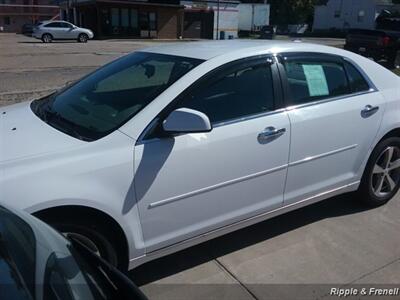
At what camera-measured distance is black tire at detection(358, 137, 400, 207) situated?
4.26 metres

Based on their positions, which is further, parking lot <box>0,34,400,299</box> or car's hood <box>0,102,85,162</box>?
parking lot <box>0,34,400,299</box>

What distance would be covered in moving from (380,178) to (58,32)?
36.9 meters

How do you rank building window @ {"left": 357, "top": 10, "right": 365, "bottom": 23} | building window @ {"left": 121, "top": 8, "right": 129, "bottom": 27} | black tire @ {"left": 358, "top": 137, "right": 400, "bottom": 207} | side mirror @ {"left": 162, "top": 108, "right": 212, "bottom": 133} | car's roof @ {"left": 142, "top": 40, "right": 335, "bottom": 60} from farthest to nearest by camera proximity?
building window @ {"left": 357, "top": 10, "right": 365, "bottom": 23} → building window @ {"left": 121, "top": 8, "right": 129, "bottom": 27} → black tire @ {"left": 358, "top": 137, "right": 400, "bottom": 207} → car's roof @ {"left": 142, "top": 40, "right": 335, "bottom": 60} → side mirror @ {"left": 162, "top": 108, "right": 212, "bottom": 133}

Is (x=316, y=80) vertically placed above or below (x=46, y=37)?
above

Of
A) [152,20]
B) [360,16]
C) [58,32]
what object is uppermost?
[360,16]

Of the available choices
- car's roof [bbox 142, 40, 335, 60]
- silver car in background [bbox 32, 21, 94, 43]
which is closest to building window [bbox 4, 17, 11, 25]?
silver car in background [bbox 32, 21, 94, 43]

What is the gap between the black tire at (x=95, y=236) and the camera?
266 centimetres

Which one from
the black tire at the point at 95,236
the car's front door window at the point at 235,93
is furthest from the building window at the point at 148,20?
the black tire at the point at 95,236

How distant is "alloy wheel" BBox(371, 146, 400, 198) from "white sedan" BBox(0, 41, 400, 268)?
0.05m

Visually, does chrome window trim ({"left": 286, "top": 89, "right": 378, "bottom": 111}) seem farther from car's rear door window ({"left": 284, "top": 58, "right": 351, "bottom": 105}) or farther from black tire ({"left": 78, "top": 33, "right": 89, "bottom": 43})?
black tire ({"left": 78, "top": 33, "right": 89, "bottom": 43})

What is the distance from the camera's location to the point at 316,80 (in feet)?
12.6

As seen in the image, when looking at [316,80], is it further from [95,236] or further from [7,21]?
[7,21]

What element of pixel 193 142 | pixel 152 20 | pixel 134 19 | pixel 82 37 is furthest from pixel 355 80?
pixel 152 20

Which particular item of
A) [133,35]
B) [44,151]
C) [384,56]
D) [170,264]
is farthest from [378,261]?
[133,35]
